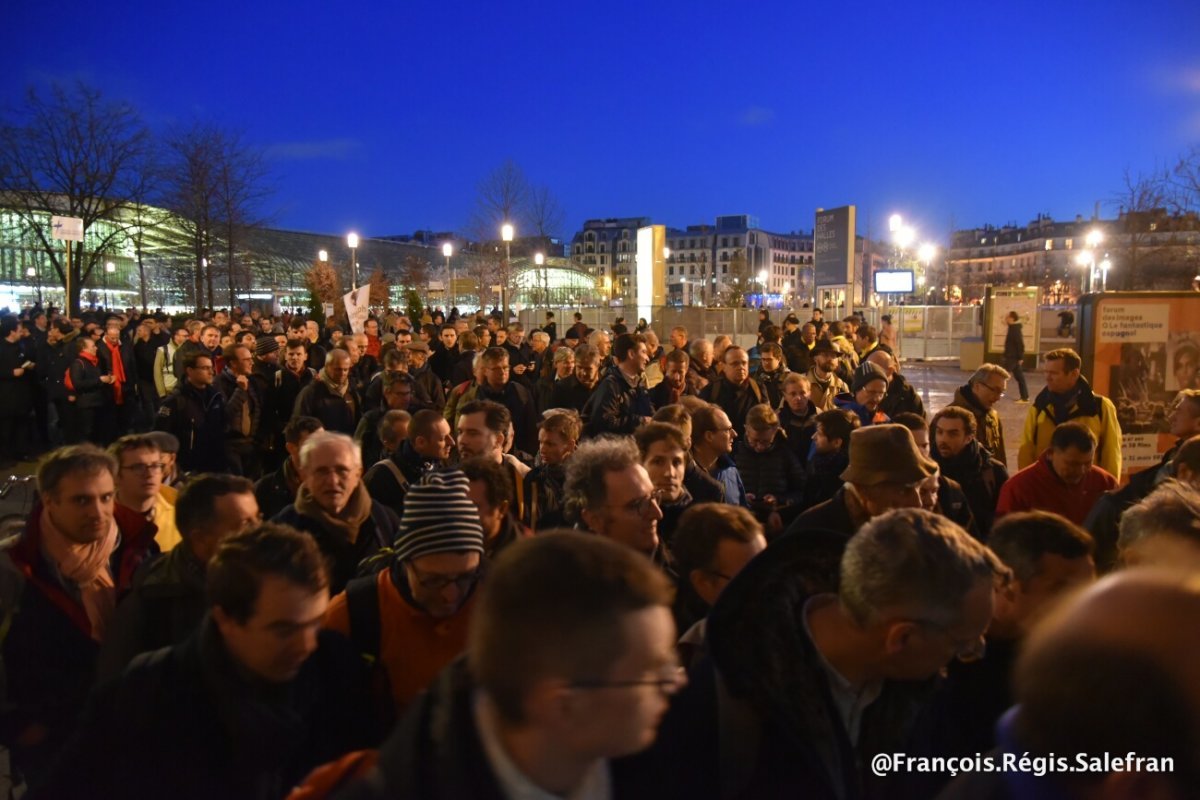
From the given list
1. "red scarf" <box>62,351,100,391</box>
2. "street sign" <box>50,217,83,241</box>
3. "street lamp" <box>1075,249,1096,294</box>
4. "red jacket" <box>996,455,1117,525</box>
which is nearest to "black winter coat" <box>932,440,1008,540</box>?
"red jacket" <box>996,455,1117,525</box>

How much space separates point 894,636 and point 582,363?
22.4ft

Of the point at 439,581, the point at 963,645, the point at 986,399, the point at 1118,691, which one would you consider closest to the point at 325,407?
the point at 439,581

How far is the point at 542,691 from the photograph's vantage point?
144 centimetres

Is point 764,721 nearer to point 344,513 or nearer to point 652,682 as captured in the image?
point 652,682

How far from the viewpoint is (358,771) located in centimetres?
168

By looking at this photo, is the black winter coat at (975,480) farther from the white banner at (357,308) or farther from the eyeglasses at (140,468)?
the white banner at (357,308)

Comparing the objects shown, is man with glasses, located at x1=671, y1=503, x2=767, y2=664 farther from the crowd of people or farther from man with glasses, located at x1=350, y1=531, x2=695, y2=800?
man with glasses, located at x1=350, y1=531, x2=695, y2=800

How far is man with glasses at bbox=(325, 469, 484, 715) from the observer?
2.78 meters

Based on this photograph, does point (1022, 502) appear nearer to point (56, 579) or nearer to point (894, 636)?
point (894, 636)

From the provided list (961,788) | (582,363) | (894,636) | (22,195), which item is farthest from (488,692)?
(22,195)

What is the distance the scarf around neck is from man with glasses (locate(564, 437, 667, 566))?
108 centimetres

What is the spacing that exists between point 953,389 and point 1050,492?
59.3 feet

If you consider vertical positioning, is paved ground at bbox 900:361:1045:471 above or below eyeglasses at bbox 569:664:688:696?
below

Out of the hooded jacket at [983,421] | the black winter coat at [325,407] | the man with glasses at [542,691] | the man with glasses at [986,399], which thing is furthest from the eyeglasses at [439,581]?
the black winter coat at [325,407]
